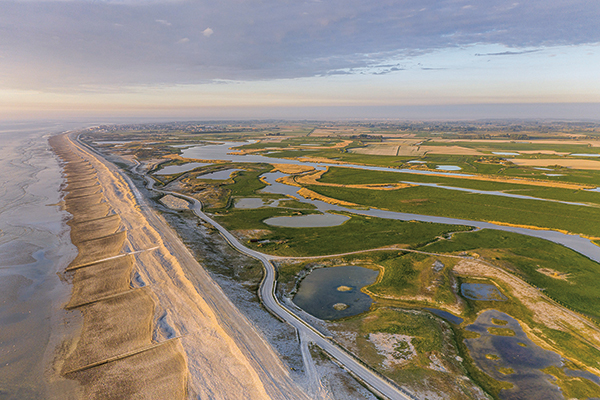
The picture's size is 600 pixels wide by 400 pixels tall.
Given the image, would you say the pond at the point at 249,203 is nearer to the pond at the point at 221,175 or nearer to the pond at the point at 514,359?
the pond at the point at 221,175

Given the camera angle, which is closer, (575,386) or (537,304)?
(575,386)

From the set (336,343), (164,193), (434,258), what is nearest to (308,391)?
(336,343)

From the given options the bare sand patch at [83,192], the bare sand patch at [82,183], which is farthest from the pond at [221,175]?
the bare sand patch at [82,183]

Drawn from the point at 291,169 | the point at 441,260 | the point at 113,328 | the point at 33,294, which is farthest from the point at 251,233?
the point at 291,169

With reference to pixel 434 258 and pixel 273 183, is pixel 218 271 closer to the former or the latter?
pixel 434 258

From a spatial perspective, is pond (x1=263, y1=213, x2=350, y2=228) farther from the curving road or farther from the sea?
the sea

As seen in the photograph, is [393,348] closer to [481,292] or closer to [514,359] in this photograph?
[514,359]

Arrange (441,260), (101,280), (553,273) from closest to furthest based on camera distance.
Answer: (101,280) → (553,273) → (441,260)
